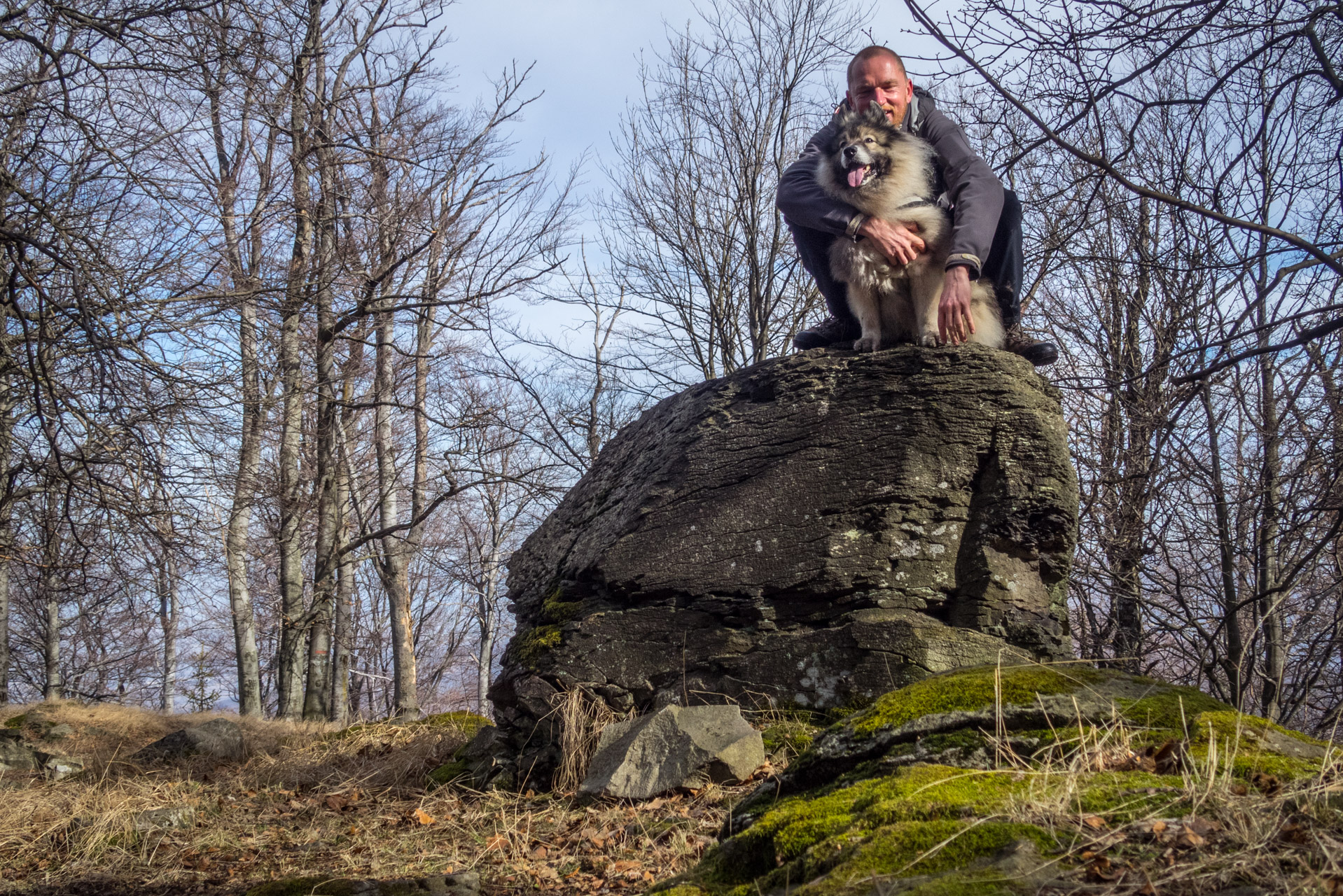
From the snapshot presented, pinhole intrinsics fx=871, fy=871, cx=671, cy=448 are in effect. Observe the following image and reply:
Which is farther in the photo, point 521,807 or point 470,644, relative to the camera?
point 470,644

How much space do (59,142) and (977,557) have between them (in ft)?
22.8

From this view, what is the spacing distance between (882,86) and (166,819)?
233 inches

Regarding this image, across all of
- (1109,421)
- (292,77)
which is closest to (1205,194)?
(1109,421)

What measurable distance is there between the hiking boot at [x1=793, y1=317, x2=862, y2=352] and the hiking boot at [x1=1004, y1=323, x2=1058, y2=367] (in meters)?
0.92

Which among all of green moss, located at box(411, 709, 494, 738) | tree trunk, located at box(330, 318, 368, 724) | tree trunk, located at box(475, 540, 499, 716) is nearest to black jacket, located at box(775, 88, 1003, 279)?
green moss, located at box(411, 709, 494, 738)

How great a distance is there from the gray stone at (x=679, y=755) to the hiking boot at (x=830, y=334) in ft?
8.31

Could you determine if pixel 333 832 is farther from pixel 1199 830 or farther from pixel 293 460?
pixel 293 460

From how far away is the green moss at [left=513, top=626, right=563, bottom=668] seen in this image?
5031 mm

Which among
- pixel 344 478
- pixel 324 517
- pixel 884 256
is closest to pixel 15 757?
pixel 324 517

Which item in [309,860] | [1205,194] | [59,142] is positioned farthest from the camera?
[59,142]

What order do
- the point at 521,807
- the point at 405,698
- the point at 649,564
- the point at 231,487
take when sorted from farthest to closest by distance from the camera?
1. the point at 405,698
2. the point at 231,487
3. the point at 649,564
4. the point at 521,807

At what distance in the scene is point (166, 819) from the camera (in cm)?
473

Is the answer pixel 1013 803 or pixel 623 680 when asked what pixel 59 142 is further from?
pixel 1013 803

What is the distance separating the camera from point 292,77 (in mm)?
7391
